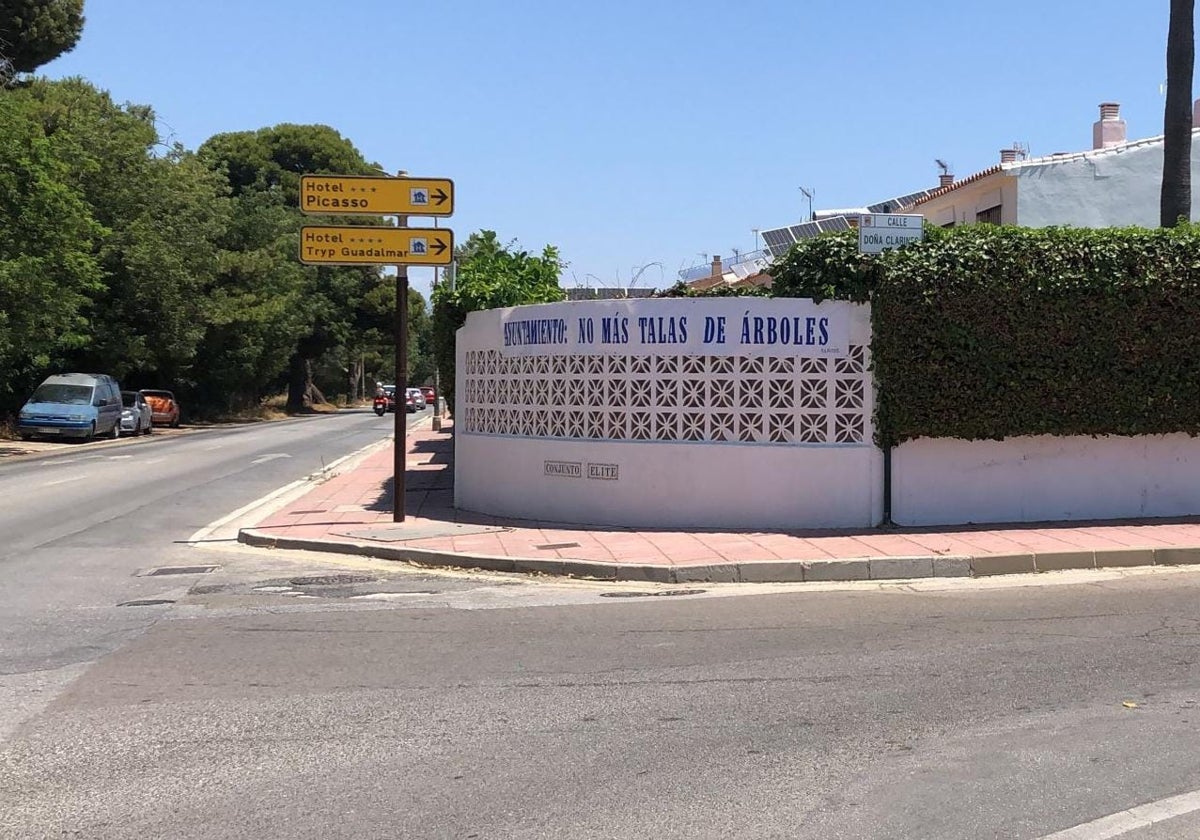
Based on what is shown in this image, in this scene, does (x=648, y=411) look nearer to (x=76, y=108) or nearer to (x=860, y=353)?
(x=860, y=353)

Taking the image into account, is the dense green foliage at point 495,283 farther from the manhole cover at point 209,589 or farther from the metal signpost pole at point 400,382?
the manhole cover at point 209,589

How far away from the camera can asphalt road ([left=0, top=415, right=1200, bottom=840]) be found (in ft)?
14.7

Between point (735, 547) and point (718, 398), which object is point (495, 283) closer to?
point (718, 398)

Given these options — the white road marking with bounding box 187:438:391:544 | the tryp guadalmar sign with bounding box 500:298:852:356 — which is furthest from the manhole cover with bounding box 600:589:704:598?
the white road marking with bounding box 187:438:391:544

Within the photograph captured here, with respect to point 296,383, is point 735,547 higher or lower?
lower

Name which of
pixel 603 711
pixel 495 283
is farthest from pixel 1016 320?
pixel 603 711

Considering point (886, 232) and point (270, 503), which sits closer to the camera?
point (886, 232)

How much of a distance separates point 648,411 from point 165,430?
35.0m

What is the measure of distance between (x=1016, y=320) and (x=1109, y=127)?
56.0 feet

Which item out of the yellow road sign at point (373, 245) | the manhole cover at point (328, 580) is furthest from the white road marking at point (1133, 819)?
the yellow road sign at point (373, 245)

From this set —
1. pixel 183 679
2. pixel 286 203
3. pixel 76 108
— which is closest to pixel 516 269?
pixel 183 679

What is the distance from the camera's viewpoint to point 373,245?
13398mm

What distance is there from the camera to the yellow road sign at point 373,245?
43.9 ft

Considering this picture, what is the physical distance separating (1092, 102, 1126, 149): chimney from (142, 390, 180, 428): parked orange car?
34362mm
